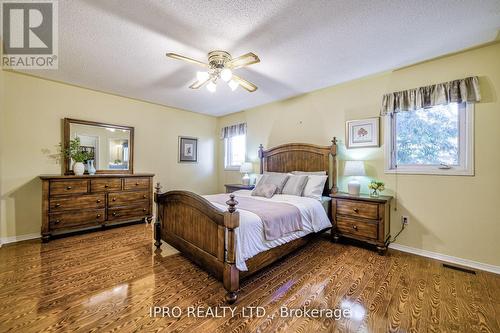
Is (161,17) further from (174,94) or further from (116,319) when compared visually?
(116,319)

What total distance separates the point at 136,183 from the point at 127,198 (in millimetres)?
321

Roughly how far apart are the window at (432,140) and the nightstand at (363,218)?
627 mm

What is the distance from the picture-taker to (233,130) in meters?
5.53

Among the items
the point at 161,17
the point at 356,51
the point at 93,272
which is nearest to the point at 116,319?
the point at 93,272

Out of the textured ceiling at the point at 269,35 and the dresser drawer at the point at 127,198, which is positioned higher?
the textured ceiling at the point at 269,35

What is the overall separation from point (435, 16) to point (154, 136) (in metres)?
4.92

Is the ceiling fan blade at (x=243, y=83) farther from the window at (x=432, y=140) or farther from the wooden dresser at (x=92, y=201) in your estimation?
the wooden dresser at (x=92, y=201)

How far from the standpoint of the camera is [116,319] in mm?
1640

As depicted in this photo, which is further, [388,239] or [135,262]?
[388,239]

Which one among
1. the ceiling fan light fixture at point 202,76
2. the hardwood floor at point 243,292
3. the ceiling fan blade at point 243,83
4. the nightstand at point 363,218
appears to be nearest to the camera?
the hardwood floor at point 243,292

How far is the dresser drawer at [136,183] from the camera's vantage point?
405 cm

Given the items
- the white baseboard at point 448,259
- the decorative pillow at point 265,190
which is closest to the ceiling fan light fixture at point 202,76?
the decorative pillow at point 265,190

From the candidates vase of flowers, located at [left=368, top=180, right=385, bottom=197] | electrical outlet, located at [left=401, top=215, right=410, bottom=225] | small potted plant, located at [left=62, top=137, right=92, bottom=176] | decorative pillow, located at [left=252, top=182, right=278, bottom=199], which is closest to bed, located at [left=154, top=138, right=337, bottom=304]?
decorative pillow, located at [left=252, top=182, right=278, bottom=199]

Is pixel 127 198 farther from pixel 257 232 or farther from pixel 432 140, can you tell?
pixel 432 140
